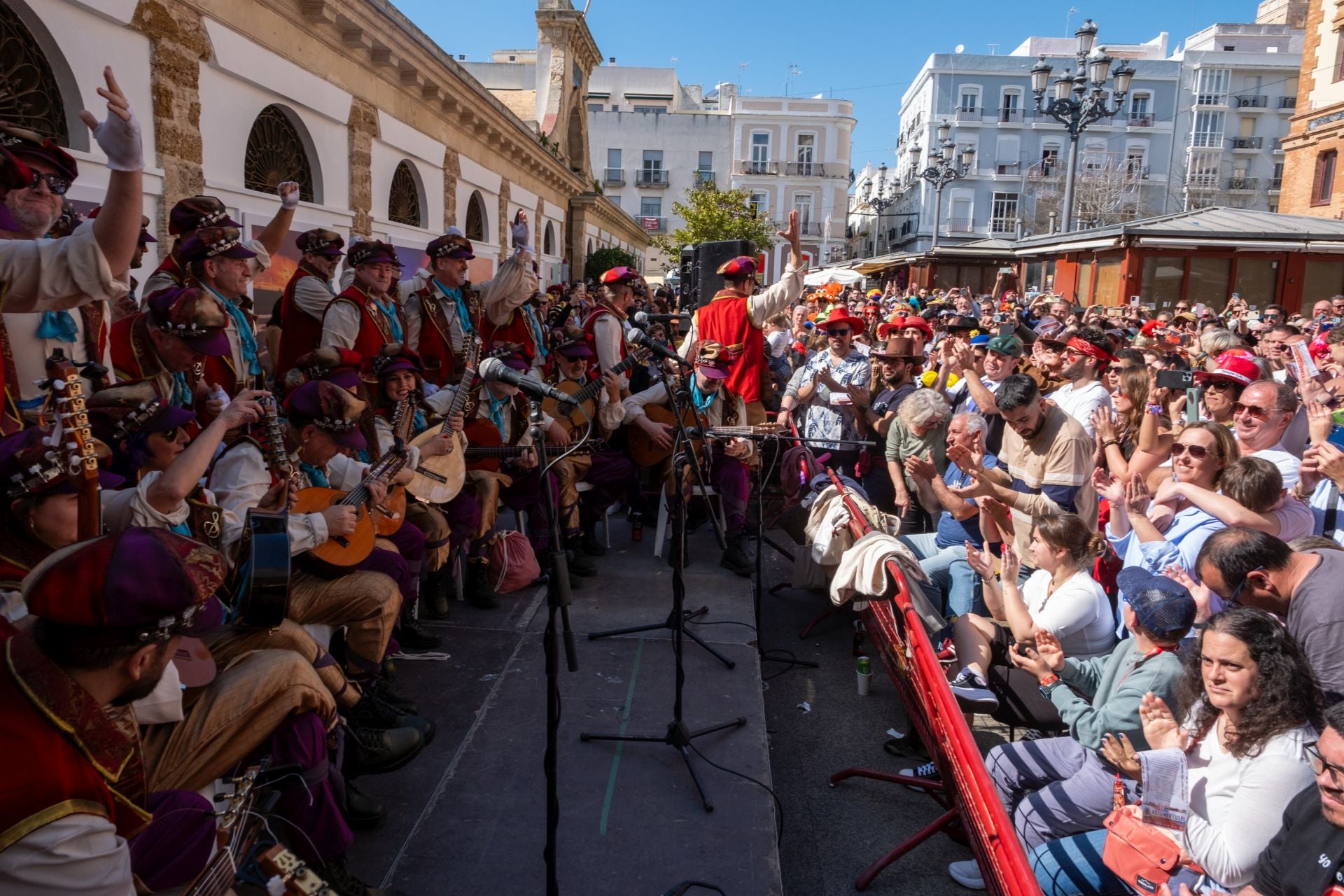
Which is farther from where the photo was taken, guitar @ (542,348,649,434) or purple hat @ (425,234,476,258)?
purple hat @ (425,234,476,258)

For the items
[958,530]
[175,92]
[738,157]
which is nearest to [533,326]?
[175,92]

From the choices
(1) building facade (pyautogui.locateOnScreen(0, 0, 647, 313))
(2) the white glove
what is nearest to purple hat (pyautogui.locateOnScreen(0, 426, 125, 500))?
(2) the white glove

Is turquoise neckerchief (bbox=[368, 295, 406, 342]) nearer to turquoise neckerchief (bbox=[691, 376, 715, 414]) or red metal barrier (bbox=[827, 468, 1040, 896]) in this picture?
turquoise neckerchief (bbox=[691, 376, 715, 414])

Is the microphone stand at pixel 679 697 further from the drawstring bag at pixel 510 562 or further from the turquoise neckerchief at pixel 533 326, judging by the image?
the turquoise neckerchief at pixel 533 326

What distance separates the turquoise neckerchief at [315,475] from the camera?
367cm

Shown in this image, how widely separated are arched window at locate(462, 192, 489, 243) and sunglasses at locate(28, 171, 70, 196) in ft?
36.0

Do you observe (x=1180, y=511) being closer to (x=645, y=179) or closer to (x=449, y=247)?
(x=449, y=247)

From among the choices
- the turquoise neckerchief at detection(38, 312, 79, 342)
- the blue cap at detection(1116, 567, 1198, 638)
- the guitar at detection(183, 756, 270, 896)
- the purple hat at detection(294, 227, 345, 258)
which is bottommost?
the guitar at detection(183, 756, 270, 896)

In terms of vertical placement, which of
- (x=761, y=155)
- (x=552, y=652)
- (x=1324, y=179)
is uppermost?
(x=761, y=155)

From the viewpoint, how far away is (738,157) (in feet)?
189

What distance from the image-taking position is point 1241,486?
12.4 feet

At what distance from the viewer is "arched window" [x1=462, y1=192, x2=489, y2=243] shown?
14.0m

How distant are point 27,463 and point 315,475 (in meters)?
1.53

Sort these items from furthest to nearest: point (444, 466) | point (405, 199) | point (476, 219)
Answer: point (476, 219) → point (405, 199) → point (444, 466)
